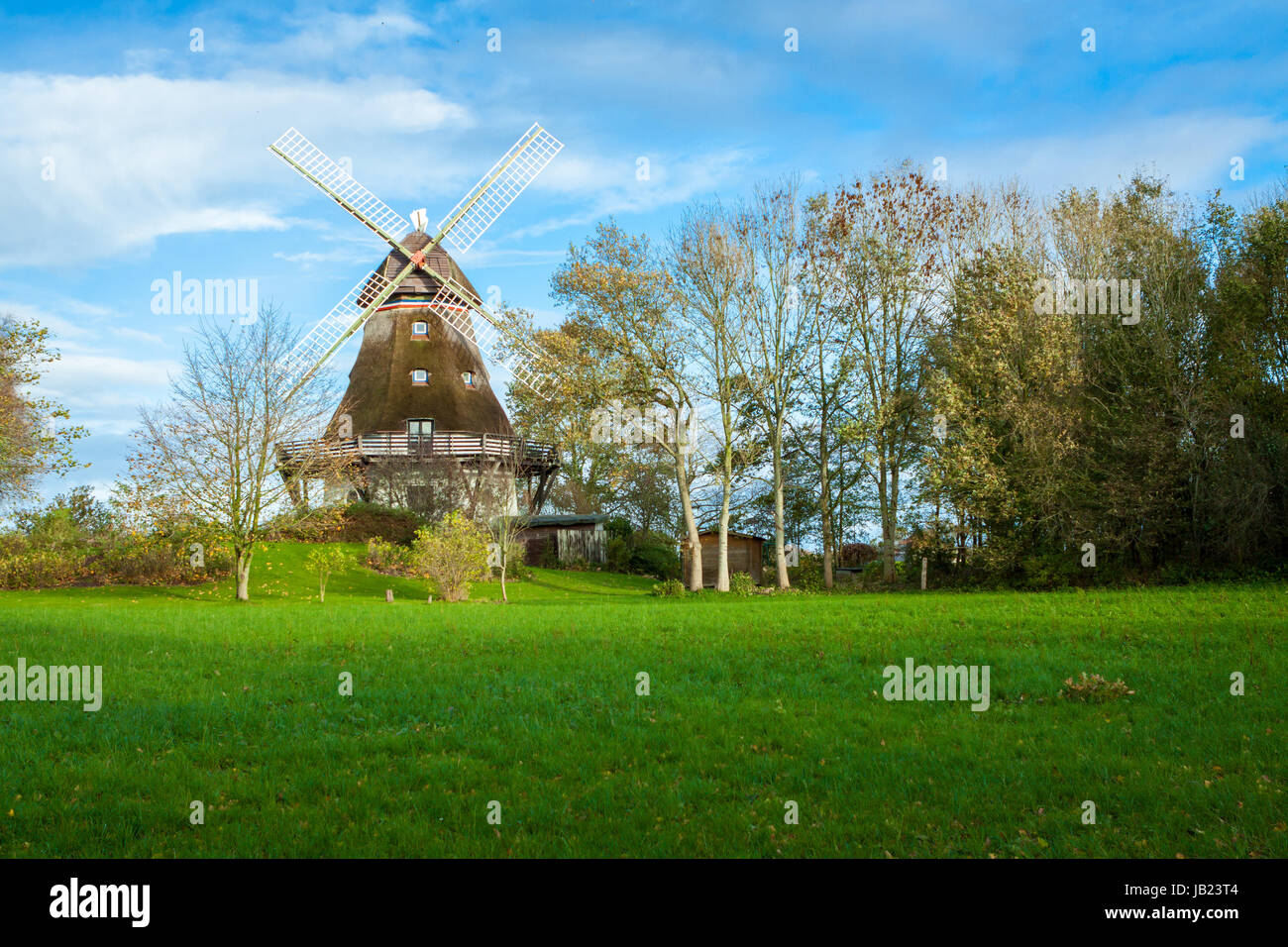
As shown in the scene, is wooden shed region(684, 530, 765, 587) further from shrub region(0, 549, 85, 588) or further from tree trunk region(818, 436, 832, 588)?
shrub region(0, 549, 85, 588)

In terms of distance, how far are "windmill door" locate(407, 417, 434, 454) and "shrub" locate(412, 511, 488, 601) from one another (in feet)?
48.7

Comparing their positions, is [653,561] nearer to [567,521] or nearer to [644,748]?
[567,521]

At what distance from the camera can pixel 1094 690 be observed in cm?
1020

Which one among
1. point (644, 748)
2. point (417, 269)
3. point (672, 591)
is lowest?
point (672, 591)

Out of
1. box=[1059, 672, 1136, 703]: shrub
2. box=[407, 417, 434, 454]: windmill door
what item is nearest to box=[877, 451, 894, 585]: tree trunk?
box=[407, 417, 434, 454]: windmill door

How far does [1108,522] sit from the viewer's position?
90.1ft

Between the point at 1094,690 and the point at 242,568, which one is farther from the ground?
the point at 242,568

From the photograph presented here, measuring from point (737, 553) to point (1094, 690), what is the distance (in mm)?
32082

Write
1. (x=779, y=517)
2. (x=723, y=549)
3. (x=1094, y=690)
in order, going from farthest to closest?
(x=779, y=517) → (x=723, y=549) → (x=1094, y=690)

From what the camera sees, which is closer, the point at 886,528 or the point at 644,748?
the point at 644,748

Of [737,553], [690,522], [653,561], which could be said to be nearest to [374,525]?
[653,561]

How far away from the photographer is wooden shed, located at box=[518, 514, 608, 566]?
4556cm

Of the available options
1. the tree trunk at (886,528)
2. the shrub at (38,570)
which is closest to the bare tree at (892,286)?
the tree trunk at (886,528)
